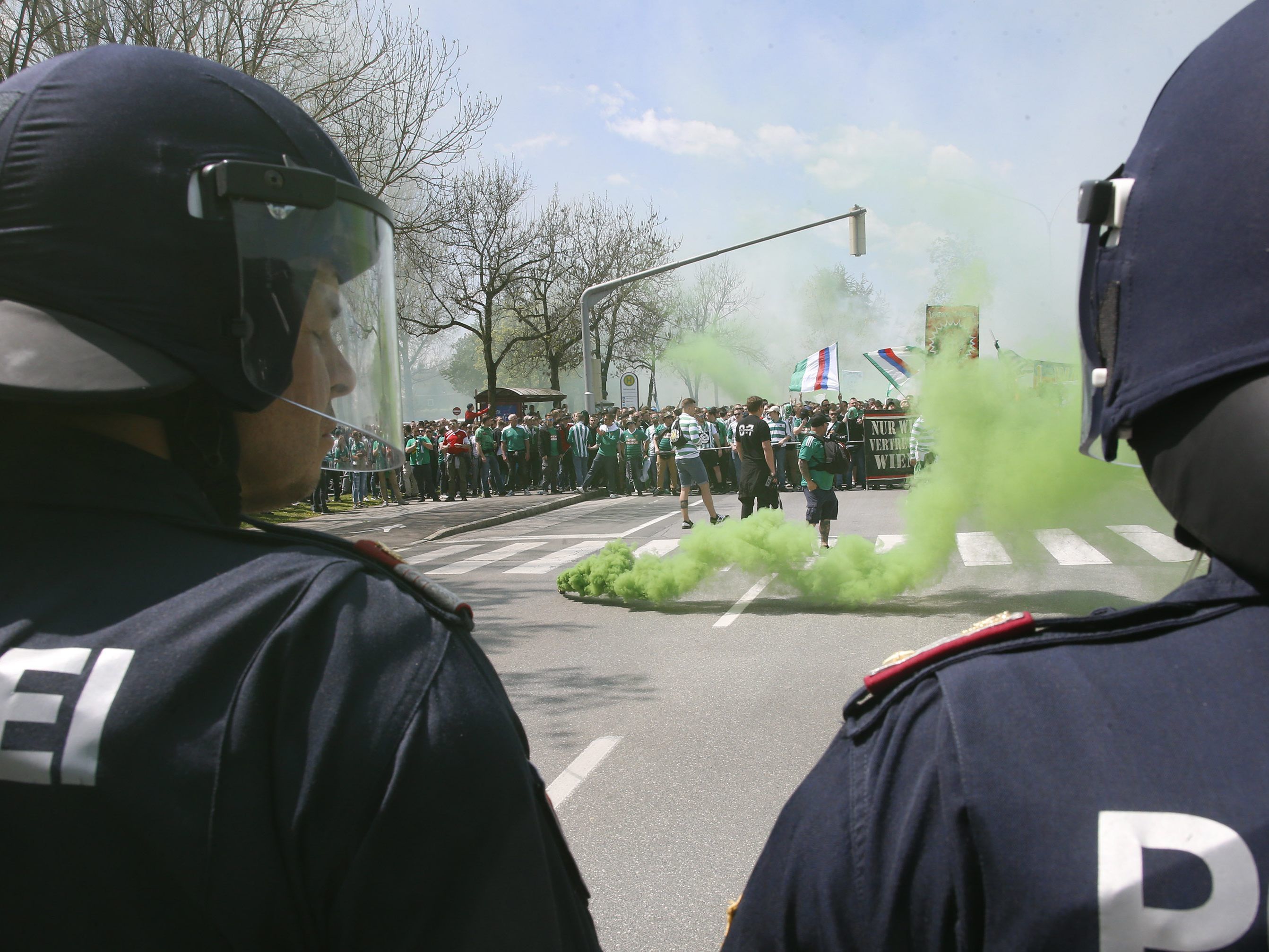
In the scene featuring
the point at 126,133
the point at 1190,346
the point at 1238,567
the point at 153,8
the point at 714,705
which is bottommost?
the point at 714,705

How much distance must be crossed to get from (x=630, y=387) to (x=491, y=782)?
28152 mm

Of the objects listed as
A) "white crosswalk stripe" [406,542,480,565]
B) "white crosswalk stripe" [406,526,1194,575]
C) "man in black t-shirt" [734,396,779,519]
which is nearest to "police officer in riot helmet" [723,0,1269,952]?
"white crosswalk stripe" [406,526,1194,575]

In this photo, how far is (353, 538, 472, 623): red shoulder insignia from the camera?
0.97 metres

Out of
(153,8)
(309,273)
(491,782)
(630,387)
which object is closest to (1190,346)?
(491,782)

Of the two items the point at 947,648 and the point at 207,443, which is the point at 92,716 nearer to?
the point at 207,443

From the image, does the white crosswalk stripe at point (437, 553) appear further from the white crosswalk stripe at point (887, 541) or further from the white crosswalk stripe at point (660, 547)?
the white crosswalk stripe at point (887, 541)

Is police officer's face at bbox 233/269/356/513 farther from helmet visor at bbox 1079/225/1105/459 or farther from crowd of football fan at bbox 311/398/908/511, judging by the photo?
crowd of football fan at bbox 311/398/908/511

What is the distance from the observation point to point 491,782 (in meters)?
0.86

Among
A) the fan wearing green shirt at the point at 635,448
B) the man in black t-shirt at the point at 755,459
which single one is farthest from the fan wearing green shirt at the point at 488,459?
the man in black t-shirt at the point at 755,459

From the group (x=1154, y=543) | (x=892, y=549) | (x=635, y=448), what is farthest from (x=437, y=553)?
(x=635, y=448)

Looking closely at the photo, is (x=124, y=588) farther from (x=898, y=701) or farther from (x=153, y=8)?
(x=153, y=8)

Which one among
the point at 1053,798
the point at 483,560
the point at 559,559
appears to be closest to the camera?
the point at 1053,798

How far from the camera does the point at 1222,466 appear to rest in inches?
32.0

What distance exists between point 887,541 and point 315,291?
36.9 feet
